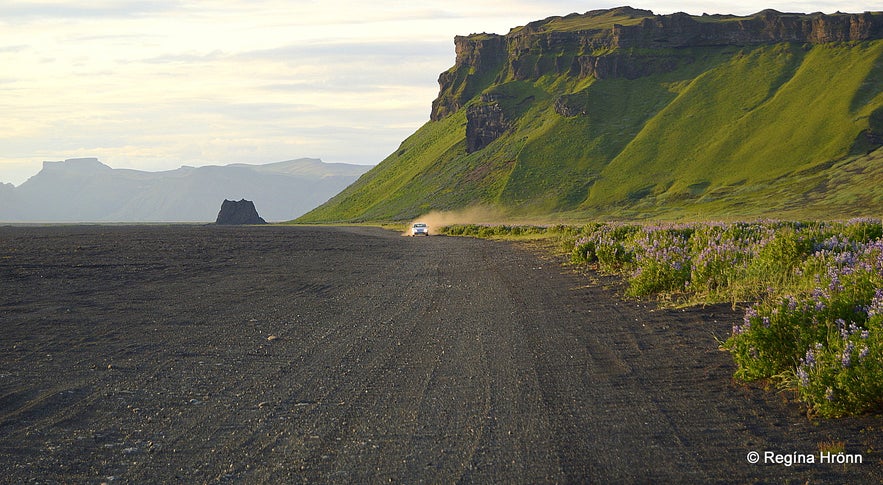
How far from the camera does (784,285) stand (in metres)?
12.5

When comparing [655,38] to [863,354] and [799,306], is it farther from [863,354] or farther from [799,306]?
[863,354]

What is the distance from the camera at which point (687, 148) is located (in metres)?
130

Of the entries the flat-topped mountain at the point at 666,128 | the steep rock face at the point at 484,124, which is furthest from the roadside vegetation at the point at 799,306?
the steep rock face at the point at 484,124

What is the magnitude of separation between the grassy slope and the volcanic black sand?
83.3 meters

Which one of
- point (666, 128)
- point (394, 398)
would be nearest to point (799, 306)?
point (394, 398)

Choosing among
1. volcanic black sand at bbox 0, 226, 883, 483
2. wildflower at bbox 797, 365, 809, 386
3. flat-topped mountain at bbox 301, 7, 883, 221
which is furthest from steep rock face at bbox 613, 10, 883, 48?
wildflower at bbox 797, 365, 809, 386

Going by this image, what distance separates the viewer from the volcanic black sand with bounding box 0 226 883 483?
5.84 meters

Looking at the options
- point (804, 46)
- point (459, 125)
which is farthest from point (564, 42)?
point (804, 46)

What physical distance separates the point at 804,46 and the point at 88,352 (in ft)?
543

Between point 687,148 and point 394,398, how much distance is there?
428 ft

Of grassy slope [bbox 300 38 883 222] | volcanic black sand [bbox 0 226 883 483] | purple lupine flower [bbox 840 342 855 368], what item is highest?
grassy slope [bbox 300 38 883 222]

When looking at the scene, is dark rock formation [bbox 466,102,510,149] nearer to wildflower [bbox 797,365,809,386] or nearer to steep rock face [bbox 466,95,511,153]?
steep rock face [bbox 466,95,511,153]

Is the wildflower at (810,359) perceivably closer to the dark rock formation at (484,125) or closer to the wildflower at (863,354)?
the wildflower at (863,354)

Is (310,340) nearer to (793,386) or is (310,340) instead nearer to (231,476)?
(231,476)
